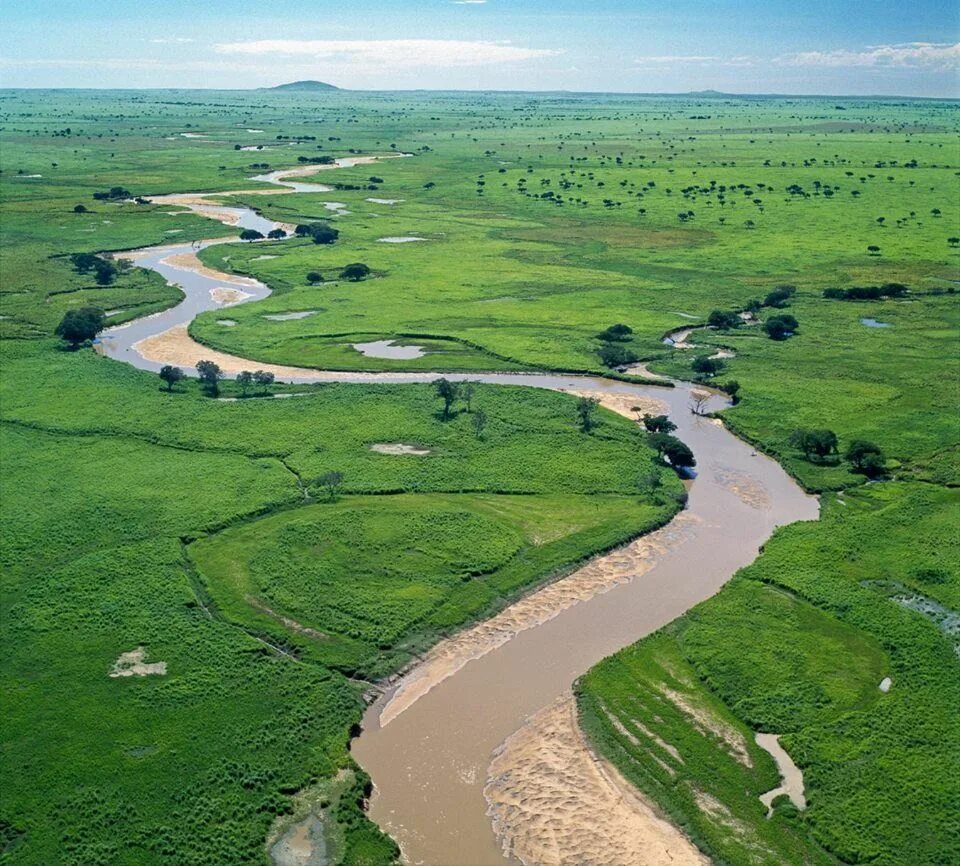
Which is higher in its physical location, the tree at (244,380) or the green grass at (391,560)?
the tree at (244,380)

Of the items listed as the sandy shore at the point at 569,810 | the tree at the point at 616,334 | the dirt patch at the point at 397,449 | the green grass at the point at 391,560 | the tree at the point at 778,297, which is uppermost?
the tree at the point at 778,297

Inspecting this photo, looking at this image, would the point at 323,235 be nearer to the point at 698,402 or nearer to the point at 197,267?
the point at 197,267

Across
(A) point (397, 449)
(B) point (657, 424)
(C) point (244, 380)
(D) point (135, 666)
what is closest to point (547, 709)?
(D) point (135, 666)

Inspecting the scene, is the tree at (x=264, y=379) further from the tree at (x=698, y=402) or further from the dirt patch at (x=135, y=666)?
the dirt patch at (x=135, y=666)

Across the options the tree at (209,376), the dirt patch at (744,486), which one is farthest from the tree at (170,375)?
the dirt patch at (744,486)

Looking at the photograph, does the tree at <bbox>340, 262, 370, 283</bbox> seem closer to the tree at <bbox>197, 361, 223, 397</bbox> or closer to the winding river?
the tree at <bbox>197, 361, 223, 397</bbox>

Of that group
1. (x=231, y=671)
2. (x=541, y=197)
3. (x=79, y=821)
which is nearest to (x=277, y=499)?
(x=231, y=671)

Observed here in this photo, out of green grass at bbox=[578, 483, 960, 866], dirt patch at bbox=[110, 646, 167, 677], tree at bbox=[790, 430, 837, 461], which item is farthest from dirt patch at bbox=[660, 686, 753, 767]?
tree at bbox=[790, 430, 837, 461]
